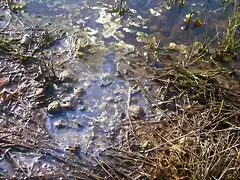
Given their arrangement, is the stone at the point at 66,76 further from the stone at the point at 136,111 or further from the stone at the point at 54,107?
the stone at the point at 136,111

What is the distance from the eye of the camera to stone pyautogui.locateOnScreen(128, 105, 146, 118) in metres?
2.86

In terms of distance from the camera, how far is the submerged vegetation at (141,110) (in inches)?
96.3

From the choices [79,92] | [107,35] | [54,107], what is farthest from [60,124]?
[107,35]

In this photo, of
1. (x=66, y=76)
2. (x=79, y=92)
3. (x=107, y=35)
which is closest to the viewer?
(x=79, y=92)

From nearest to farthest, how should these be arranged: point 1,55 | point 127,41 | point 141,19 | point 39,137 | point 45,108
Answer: point 39,137
point 45,108
point 1,55
point 127,41
point 141,19

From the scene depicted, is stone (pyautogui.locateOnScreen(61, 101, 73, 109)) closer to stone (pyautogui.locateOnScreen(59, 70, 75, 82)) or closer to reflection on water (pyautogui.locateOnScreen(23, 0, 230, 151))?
reflection on water (pyautogui.locateOnScreen(23, 0, 230, 151))

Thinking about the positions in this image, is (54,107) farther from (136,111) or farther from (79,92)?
(136,111)

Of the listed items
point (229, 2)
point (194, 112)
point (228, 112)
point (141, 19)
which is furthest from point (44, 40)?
point (229, 2)

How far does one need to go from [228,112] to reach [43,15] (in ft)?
7.21

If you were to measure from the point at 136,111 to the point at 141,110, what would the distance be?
51 mm

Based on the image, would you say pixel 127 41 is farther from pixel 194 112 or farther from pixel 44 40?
pixel 194 112

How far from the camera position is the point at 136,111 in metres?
2.88

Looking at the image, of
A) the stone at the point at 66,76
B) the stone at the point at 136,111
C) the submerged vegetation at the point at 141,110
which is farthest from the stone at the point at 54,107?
the stone at the point at 136,111

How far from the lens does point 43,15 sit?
12.3ft
